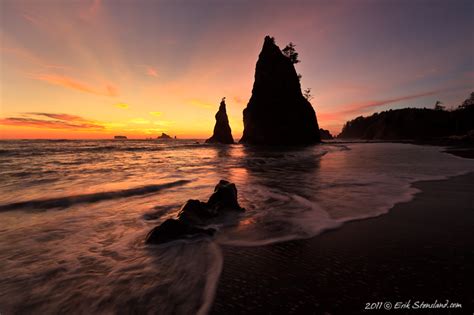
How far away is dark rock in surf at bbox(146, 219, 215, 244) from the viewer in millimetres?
4125

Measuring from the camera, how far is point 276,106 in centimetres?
5628

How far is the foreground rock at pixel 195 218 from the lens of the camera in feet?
13.8

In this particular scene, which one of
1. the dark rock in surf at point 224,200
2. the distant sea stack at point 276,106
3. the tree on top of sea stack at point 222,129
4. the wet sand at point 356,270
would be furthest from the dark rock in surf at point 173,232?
the tree on top of sea stack at point 222,129

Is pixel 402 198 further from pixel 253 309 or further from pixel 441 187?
pixel 253 309

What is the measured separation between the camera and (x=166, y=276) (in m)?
3.04

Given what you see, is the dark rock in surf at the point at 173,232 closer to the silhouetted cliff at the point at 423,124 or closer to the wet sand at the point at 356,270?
the wet sand at the point at 356,270

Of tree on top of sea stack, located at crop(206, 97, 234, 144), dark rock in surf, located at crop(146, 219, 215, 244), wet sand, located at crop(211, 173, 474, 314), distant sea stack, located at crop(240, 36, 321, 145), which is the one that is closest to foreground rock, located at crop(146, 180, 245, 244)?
dark rock in surf, located at crop(146, 219, 215, 244)

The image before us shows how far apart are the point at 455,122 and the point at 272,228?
388 feet

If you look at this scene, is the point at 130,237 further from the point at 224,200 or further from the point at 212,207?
the point at 224,200

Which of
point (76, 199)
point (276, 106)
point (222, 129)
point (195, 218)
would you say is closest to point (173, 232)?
point (195, 218)

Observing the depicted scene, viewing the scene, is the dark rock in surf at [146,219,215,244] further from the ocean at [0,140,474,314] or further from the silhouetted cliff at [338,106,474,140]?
the silhouetted cliff at [338,106,474,140]

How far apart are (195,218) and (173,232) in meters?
0.71

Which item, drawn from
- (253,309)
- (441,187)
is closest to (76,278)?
(253,309)

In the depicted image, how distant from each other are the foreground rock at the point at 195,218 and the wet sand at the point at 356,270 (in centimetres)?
96
